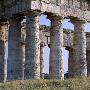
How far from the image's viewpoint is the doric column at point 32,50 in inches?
1264

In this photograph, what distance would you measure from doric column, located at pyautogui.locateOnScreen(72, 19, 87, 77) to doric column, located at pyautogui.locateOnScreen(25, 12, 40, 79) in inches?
229

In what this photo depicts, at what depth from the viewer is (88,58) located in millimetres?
53156

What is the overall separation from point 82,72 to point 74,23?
4667mm

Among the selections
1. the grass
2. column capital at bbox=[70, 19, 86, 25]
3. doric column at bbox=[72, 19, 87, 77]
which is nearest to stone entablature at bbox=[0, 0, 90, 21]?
column capital at bbox=[70, 19, 86, 25]

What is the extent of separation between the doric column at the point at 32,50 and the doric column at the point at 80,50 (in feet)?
19.1

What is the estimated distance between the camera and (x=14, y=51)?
35.3 m

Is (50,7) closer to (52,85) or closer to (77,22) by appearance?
(77,22)

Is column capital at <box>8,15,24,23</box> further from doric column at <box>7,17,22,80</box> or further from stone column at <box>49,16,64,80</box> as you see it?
stone column at <box>49,16,64,80</box>

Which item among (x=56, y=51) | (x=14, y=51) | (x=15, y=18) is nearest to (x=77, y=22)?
(x=56, y=51)

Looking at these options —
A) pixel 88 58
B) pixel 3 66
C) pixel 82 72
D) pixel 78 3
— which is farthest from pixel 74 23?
pixel 88 58

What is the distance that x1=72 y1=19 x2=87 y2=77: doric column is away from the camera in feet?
121

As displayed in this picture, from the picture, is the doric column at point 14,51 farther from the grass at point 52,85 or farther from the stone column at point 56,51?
the grass at point 52,85

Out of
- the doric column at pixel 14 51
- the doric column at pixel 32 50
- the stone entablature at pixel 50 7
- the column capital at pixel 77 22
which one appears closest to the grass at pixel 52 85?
the doric column at pixel 32 50

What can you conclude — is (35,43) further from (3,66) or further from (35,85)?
(35,85)
